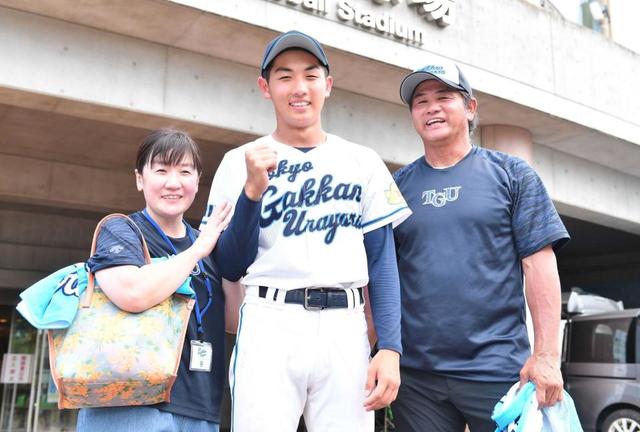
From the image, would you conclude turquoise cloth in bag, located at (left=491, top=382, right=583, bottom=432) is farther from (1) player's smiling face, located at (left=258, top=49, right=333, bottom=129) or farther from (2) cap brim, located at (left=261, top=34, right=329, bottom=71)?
(2) cap brim, located at (left=261, top=34, right=329, bottom=71)

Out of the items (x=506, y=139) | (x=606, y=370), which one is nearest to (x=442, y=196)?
(x=506, y=139)

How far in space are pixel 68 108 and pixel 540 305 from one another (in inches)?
209

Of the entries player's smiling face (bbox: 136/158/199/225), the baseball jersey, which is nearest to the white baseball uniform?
the baseball jersey

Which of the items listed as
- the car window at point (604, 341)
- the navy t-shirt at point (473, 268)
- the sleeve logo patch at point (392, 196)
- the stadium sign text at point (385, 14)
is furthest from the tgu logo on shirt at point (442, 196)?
the car window at point (604, 341)

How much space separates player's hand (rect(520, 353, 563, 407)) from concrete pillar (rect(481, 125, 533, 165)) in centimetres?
684

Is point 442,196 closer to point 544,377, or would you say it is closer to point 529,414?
point 544,377

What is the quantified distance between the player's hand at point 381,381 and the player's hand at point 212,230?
70 cm

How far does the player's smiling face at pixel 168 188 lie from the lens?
224 centimetres

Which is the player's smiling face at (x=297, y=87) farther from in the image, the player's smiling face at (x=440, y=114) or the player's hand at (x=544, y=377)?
the player's hand at (x=544, y=377)

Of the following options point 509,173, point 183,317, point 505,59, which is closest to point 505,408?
point 509,173

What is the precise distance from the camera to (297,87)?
7.11 ft

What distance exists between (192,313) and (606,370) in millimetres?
8052

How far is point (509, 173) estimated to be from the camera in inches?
103

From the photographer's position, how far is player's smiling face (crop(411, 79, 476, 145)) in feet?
8.77
